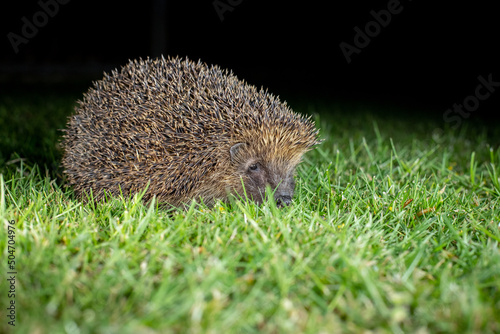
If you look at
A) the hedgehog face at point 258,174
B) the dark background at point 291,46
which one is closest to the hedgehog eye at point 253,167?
the hedgehog face at point 258,174

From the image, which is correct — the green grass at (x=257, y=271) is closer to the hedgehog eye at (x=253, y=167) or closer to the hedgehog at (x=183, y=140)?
the hedgehog at (x=183, y=140)

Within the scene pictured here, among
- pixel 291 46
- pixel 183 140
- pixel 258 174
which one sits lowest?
pixel 258 174

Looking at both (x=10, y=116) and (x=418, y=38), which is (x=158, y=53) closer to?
(x=10, y=116)

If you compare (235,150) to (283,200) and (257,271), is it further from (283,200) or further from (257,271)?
(257,271)

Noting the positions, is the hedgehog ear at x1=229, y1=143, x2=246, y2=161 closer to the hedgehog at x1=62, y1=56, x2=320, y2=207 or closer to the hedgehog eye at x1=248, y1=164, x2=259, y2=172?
the hedgehog at x1=62, y1=56, x2=320, y2=207

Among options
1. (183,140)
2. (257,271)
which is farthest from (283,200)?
(257,271)

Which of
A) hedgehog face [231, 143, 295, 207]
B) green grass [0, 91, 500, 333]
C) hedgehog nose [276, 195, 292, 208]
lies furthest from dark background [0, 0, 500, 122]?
green grass [0, 91, 500, 333]
